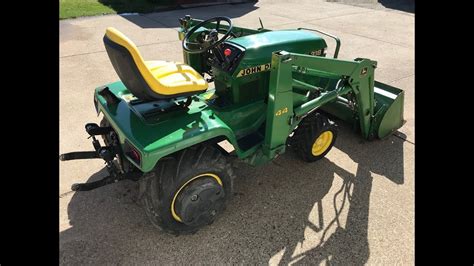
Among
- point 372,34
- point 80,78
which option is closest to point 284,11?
point 372,34

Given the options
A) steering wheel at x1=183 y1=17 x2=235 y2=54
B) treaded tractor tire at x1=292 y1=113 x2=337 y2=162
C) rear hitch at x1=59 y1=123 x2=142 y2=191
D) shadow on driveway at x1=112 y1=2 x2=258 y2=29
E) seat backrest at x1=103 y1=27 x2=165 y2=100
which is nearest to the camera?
seat backrest at x1=103 y1=27 x2=165 y2=100

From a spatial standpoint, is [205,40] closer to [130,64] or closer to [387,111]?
[130,64]

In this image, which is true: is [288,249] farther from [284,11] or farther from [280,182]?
[284,11]

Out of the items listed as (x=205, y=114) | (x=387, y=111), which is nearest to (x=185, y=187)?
(x=205, y=114)

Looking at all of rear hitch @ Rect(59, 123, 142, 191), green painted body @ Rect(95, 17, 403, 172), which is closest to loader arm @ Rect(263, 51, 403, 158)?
green painted body @ Rect(95, 17, 403, 172)

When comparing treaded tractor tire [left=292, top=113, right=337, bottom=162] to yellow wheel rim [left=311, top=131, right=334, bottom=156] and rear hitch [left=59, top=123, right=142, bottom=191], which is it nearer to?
yellow wheel rim [left=311, top=131, right=334, bottom=156]

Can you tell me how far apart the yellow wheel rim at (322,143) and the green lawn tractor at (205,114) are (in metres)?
0.01

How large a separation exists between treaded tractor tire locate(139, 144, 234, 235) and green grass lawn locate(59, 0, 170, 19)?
26.8 feet

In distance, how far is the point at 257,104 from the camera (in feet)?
9.68

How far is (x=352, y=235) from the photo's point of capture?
264 cm

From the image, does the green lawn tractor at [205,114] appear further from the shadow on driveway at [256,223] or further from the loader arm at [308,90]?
the shadow on driveway at [256,223]

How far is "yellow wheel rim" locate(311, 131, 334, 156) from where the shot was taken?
3227 mm

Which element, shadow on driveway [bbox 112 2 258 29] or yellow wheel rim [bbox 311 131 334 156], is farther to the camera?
shadow on driveway [bbox 112 2 258 29]

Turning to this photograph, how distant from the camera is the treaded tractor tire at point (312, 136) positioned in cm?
314
